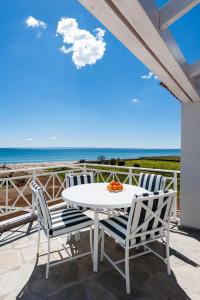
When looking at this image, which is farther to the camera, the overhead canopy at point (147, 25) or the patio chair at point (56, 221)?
the patio chair at point (56, 221)

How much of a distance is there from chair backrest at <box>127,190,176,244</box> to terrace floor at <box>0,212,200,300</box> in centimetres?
45

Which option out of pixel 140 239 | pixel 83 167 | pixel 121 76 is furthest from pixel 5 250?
pixel 121 76

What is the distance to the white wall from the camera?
338cm

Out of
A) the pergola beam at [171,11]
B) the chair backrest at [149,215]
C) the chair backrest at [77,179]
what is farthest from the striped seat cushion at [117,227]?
the pergola beam at [171,11]

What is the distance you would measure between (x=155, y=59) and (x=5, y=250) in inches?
118

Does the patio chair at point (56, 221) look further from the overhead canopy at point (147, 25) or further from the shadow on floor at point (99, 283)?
the overhead canopy at point (147, 25)

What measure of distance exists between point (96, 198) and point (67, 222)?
0.45 meters

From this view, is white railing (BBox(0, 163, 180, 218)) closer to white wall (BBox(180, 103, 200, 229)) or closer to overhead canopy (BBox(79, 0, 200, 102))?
white wall (BBox(180, 103, 200, 229))

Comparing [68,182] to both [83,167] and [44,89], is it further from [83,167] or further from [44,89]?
[44,89]

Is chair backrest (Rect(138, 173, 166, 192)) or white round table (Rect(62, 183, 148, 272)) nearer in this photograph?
white round table (Rect(62, 183, 148, 272))

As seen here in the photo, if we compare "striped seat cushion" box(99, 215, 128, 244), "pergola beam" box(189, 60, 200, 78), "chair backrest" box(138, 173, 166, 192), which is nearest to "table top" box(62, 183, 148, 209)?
"striped seat cushion" box(99, 215, 128, 244)

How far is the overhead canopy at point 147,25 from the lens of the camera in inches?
46.2

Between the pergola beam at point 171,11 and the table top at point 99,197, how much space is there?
68.7 inches

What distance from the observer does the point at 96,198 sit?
247 cm
